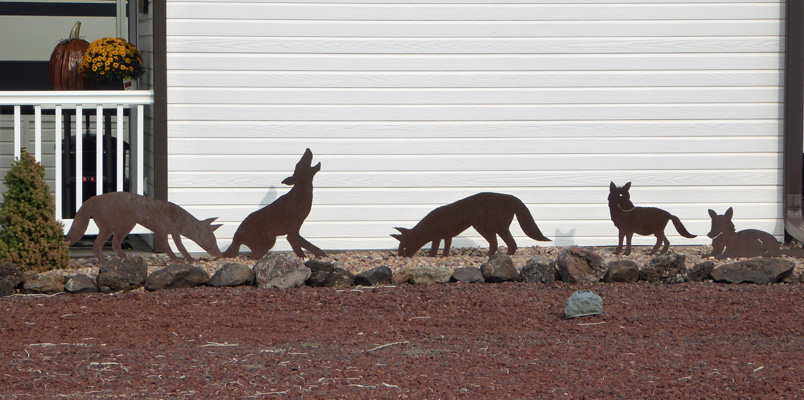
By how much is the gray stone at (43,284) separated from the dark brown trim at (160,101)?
1632 mm

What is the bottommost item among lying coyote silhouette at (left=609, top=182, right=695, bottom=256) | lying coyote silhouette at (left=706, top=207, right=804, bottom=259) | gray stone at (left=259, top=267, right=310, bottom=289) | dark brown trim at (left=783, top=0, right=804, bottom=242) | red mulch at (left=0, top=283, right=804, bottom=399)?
red mulch at (left=0, top=283, right=804, bottom=399)

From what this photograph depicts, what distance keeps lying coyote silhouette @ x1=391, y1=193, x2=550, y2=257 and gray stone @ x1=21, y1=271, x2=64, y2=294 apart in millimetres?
2442

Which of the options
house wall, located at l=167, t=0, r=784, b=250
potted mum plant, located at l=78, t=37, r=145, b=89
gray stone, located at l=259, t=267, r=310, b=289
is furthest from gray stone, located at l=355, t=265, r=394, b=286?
potted mum plant, located at l=78, t=37, r=145, b=89

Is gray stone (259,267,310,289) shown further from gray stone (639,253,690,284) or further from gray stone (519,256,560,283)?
gray stone (639,253,690,284)

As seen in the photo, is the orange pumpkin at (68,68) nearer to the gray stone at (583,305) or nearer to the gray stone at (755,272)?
the gray stone at (583,305)

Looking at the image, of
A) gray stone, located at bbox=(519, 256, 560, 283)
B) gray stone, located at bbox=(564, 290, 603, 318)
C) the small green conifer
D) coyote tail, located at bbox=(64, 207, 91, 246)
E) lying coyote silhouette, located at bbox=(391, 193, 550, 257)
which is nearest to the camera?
gray stone, located at bbox=(564, 290, 603, 318)

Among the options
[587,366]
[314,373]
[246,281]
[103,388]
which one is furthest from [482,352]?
[246,281]

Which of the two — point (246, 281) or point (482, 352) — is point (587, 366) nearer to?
point (482, 352)

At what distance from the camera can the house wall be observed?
25.0 ft

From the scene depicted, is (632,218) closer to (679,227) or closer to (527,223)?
(679,227)

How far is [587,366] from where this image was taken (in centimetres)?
430

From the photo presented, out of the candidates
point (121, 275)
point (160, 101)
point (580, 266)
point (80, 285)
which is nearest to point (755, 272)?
point (580, 266)

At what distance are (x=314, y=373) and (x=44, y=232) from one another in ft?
10.3

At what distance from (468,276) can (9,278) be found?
2.81 m
